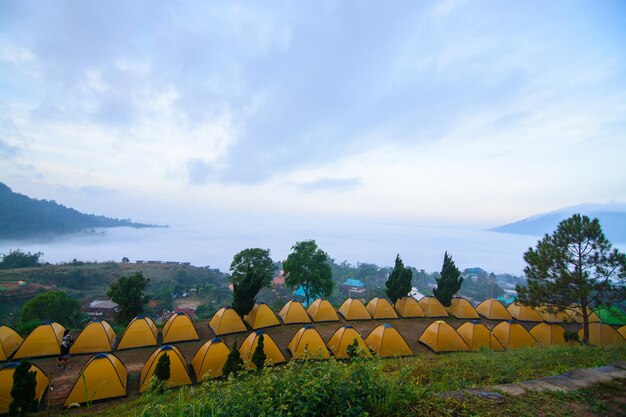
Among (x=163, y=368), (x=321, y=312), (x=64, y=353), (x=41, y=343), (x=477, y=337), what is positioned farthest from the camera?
(x=321, y=312)

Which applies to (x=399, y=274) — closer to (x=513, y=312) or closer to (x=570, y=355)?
(x=513, y=312)

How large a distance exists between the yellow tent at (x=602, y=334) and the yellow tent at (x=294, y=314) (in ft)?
46.2

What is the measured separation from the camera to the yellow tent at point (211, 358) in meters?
9.11

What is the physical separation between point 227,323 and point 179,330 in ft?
7.40

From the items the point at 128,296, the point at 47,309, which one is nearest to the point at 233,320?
Answer: the point at 128,296

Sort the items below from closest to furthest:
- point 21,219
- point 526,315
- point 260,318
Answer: point 260,318, point 526,315, point 21,219

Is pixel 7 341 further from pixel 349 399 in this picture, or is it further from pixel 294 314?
pixel 349 399

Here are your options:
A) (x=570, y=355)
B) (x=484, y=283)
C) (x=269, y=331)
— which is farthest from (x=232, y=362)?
(x=484, y=283)

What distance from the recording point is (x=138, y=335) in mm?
11828

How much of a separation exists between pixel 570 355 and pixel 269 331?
1194cm

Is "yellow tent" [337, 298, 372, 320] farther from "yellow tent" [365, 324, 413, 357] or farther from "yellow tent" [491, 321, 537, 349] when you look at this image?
"yellow tent" [491, 321, 537, 349]

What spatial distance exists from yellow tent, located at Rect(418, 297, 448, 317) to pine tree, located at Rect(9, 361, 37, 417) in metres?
18.5

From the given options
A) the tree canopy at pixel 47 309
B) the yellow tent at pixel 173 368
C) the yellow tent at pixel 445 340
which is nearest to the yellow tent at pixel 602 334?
the yellow tent at pixel 445 340

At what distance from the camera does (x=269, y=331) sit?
45.9 ft
